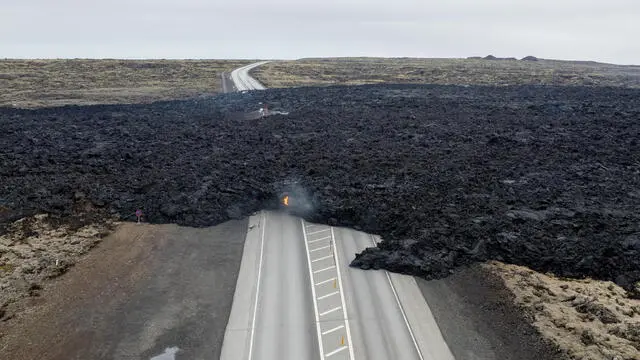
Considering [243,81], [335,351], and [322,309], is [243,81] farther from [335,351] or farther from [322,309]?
[335,351]

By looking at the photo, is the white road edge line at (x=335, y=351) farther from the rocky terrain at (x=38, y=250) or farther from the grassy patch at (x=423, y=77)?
the grassy patch at (x=423, y=77)

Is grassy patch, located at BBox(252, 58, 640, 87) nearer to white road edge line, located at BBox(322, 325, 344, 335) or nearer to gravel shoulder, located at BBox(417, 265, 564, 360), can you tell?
gravel shoulder, located at BBox(417, 265, 564, 360)

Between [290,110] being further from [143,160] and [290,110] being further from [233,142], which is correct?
[143,160]

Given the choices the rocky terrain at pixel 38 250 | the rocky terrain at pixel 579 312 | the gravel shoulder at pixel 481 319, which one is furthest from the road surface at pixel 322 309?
the rocky terrain at pixel 38 250

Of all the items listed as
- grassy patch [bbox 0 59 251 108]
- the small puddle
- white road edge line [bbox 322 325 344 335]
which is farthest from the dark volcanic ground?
grassy patch [bbox 0 59 251 108]

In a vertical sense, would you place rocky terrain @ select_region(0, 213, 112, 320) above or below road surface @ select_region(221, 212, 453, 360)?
above

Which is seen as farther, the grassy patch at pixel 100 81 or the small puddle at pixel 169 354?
the grassy patch at pixel 100 81

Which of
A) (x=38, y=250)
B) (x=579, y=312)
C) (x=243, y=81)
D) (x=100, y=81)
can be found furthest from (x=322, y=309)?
(x=100, y=81)
